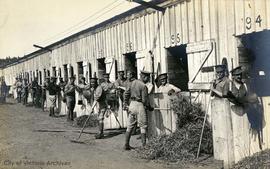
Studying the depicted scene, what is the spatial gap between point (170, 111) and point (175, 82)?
2.00 metres

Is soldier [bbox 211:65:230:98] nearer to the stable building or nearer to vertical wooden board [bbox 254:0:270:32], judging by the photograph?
the stable building

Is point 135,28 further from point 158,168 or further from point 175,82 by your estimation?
point 158,168

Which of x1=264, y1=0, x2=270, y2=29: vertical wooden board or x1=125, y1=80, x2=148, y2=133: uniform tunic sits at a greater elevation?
x1=264, y1=0, x2=270, y2=29: vertical wooden board

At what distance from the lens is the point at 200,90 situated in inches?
408

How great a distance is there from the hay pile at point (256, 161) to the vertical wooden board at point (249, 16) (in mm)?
2647

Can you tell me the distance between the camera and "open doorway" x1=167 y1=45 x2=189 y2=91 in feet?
40.0

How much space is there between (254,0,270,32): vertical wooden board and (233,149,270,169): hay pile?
99.9 inches

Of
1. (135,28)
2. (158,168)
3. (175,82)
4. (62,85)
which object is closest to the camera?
(158,168)

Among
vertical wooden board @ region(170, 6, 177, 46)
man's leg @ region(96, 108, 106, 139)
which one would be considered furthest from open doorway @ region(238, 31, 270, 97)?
man's leg @ region(96, 108, 106, 139)

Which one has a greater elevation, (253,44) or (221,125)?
(253,44)

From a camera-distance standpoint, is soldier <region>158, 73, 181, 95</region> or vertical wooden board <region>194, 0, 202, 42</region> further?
soldier <region>158, 73, 181, 95</region>

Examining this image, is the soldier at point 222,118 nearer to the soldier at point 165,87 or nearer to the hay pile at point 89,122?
the soldier at point 165,87

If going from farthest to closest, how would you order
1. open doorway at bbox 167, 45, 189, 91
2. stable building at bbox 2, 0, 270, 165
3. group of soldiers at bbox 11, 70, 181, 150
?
open doorway at bbox 167, 45, 189, 91
group of soldiers at bbox 11, 70, 181, 150
stable building at bbox 2, 0, 270, 165

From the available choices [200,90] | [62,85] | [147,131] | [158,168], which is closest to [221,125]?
[158,168]
